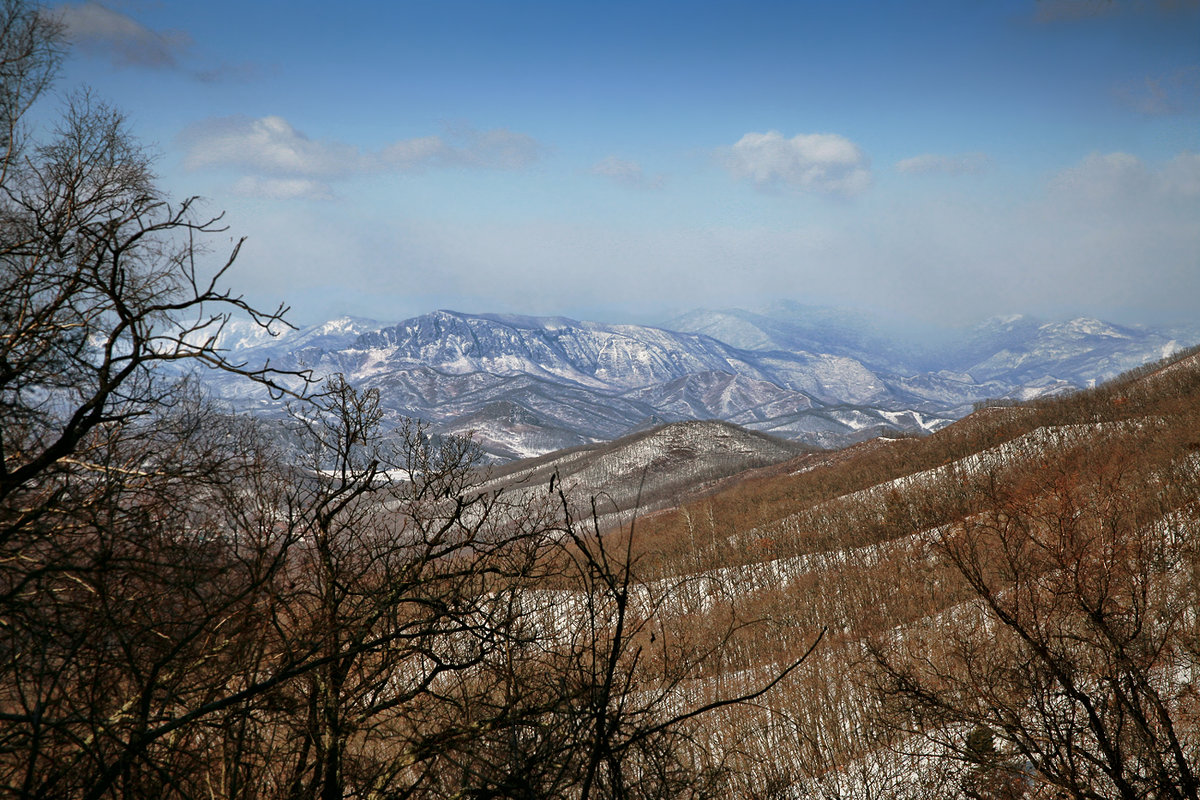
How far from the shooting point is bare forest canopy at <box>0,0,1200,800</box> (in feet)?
13.0

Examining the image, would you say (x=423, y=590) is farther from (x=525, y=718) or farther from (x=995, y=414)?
(x=995, y=414)

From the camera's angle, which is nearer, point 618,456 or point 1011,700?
point 1011,700

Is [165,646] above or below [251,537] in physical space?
below

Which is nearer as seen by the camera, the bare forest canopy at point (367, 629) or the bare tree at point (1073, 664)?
the bare forest canopy at point (367, 629)

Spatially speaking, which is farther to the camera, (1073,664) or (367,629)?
(1073,664)

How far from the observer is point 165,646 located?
4.23 meters

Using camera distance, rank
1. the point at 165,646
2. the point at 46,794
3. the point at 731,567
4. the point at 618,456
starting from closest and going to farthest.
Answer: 1. the point at 46,794
2. the point at 165,646
3. the point at 731,567
4. the point at 618,456

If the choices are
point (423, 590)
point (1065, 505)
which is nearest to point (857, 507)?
point (1065, 505)

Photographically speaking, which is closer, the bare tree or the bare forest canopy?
the bare forest canopy

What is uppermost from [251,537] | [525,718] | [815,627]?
[251,537]

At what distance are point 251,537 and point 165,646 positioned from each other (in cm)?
101

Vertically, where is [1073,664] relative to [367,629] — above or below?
below

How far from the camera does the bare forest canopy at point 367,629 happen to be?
3965mm

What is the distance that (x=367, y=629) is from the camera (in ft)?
15.4
